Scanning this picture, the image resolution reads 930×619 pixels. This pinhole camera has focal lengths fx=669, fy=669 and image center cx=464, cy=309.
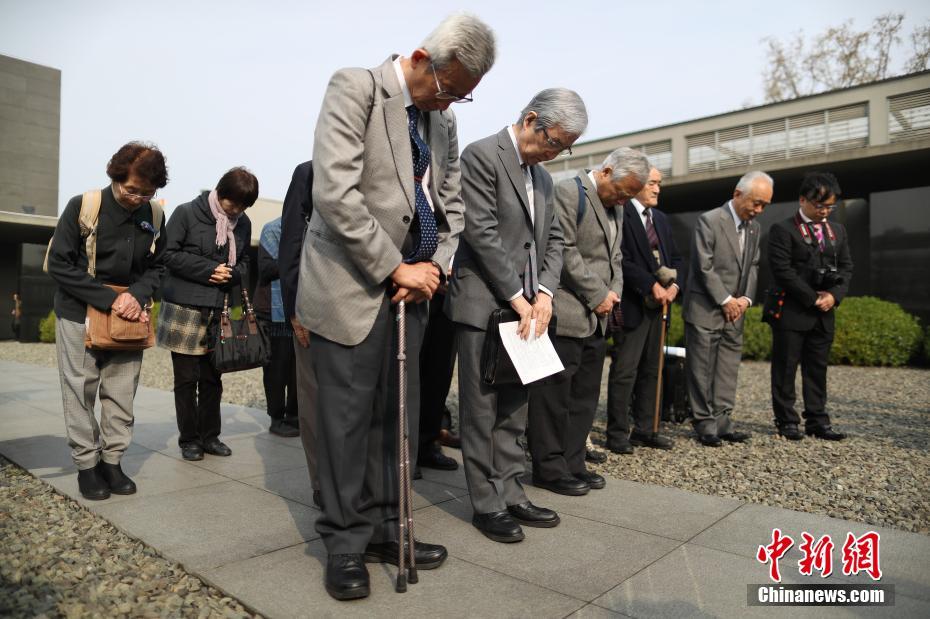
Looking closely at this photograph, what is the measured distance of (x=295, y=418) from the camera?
18.5ft

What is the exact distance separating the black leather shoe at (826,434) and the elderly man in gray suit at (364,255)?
13.9 ft

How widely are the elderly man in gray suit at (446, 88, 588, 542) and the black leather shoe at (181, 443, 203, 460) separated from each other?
2.25 metres

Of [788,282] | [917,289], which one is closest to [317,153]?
[788,282]

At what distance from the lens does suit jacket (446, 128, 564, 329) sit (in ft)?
10.3

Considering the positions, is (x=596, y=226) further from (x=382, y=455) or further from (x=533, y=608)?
(x=533, y=608)

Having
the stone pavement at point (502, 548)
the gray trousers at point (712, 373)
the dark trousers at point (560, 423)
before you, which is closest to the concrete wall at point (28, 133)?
the stone pavement at point (502, 548)

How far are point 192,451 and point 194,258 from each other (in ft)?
4.30

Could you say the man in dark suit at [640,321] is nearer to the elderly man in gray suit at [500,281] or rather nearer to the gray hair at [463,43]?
the elderly man in gray suit at [500,281]

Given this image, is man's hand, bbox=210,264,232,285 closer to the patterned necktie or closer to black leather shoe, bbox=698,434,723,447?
the patterned necktie

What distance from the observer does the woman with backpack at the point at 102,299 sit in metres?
3.53

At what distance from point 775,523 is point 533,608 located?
1655mm

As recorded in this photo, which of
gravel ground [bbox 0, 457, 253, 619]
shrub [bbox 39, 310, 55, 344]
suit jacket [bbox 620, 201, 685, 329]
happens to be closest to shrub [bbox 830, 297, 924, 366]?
suit jacket [bbox 620, 201, 685, 329]

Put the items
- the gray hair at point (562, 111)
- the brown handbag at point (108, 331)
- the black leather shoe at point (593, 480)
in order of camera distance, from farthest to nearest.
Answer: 1. the black leather shoe at point (593, 480)
2. the brown handbag at point (108, 331)
3. the gray hair at point (562, 111)

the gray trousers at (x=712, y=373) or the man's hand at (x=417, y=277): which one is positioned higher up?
the man's hand at (x=417, y=277)
